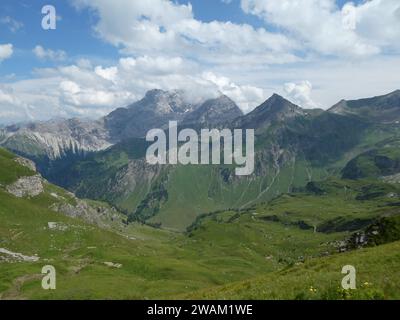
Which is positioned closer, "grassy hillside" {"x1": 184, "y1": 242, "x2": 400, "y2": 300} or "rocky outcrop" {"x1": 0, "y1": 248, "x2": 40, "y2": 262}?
"grassy hillside" {"x1": 184, "y1": 242, "x2": 400, "y2": 300}

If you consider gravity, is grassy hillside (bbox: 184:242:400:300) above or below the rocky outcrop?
above

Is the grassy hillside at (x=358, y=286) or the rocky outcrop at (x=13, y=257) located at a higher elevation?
the grassy hillside at (x=358, y=286)

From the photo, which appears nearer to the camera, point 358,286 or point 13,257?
point 358,286

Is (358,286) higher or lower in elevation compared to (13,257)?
higher

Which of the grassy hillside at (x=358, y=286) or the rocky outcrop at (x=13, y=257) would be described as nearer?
the grassy hillside at (x=358, y=286)
